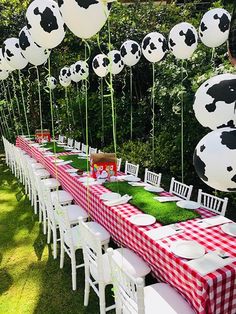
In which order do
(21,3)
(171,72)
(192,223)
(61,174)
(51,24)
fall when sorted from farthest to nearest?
1. (21,3)
2. (171,72)
3. (61,174)
4. (51,24)
5. (192,223)

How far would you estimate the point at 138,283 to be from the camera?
1806mm

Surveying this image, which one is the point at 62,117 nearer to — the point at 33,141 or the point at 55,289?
the point at 33,141

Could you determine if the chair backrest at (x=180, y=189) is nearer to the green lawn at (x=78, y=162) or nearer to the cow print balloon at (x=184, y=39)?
the green lawn at (x=78, y=162)

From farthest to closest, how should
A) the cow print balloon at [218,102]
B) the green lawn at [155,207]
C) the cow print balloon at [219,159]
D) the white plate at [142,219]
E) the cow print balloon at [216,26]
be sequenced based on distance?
the cow print balloon at [216,26] → the green lawn at [155,207] → the white plate at [142,219] → the cow print balloon at [218,102] → the cow print balloon at [219,159]

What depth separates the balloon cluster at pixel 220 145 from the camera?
4.75 feet

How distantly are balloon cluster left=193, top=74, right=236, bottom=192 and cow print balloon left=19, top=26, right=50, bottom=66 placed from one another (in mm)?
3079

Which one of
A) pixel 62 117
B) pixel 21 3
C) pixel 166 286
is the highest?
pixel 21 3

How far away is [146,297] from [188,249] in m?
0.47

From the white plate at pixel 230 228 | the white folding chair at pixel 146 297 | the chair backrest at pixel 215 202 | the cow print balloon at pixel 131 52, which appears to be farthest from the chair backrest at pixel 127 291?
the cow print balloon at pixel 131 52

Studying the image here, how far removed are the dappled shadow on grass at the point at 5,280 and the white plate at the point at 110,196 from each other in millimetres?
1360

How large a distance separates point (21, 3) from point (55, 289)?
9.83 m

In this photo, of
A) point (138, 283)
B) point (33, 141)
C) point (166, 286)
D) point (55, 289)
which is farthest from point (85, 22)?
point (33, 141)

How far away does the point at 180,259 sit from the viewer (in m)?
2.28

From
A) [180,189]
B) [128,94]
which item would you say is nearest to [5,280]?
[180,189]
